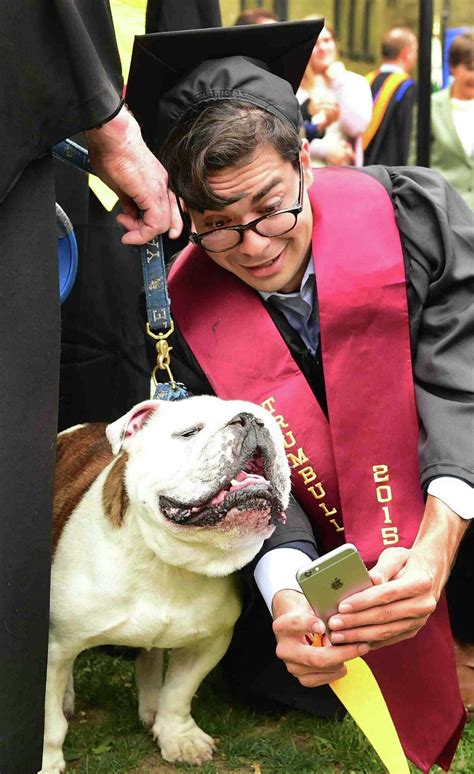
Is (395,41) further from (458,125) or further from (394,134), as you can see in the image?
(458,125)

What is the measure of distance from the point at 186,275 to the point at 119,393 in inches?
44.1

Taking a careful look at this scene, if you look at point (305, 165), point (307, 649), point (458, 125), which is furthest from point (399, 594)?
point (458, 125)

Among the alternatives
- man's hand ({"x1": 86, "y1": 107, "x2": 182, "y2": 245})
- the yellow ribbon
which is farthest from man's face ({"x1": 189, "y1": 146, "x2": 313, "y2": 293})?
the yellow ribbon

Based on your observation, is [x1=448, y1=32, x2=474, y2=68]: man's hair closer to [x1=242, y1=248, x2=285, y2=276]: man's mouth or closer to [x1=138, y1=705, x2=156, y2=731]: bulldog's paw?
[x1=242, y1=248, x2=285, y2=276]: man's mouth

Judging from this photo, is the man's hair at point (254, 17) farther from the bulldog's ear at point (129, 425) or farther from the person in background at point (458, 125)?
the bulldog's ear at point (129, 425)

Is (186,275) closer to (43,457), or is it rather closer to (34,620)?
(43,457)

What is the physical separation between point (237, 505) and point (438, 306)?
3.01 ft

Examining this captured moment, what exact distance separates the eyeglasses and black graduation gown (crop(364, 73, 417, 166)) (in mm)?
5134

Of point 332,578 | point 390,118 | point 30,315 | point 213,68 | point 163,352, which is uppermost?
point 213,68

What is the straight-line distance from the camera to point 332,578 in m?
2.65

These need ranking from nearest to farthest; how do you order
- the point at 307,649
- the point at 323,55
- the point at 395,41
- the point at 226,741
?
1. the point at 307,649
2. the point at 226,741
3. the point at 323,55
4. the point at 395,41

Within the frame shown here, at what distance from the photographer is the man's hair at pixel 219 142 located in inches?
128

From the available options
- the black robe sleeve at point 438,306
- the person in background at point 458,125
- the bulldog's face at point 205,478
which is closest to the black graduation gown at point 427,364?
the black robe sleeve at point 438,306

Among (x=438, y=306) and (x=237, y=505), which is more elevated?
(x=438, y=306)
